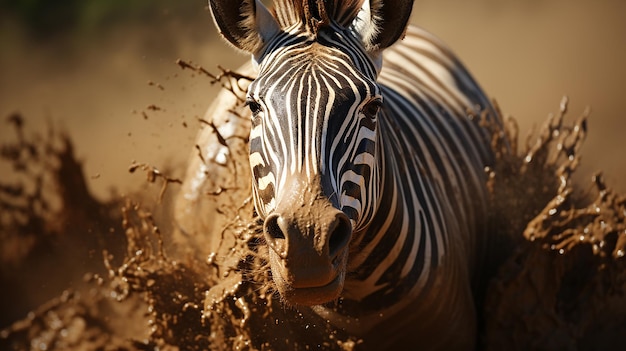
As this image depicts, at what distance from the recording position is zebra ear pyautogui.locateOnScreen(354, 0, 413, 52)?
3.69 m

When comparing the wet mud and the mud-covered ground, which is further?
the mud-covered ground

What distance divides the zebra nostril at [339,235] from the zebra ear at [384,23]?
3.04ft

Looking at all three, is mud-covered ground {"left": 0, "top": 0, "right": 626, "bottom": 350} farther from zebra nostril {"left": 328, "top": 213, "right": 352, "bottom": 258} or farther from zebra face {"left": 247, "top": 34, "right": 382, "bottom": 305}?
zebra nostril {"left": 328, "top": 213, "right": 352, "bottom": 258}

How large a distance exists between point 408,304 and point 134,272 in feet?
4.94

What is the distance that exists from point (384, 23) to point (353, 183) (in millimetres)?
763

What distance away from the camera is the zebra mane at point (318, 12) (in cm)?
363

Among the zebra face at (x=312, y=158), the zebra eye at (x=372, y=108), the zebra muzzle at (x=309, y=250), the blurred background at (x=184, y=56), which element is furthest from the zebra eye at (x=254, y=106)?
the blurred background at (x=184, y=56)

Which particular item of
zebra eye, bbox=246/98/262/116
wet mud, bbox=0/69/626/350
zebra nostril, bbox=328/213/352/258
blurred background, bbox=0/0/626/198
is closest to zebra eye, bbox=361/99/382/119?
zebra eye, bbox=246/98/262/116

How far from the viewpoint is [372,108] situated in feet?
11.3

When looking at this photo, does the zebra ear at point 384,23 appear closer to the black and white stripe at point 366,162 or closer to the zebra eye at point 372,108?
the black and white stripe at point 366,162

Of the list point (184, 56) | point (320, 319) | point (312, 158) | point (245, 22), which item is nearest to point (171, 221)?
point (320, 319)

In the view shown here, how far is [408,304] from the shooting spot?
3916mm

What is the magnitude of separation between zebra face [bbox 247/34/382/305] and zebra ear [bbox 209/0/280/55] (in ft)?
0.40

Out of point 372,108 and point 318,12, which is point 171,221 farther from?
point 372,108
